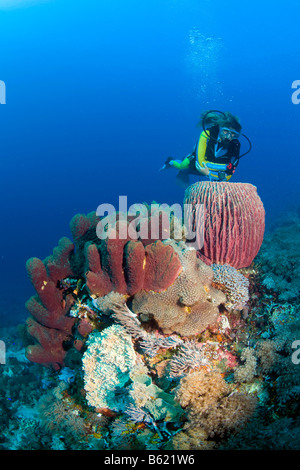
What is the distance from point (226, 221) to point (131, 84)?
132m

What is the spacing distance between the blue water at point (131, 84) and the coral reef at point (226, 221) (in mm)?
71043

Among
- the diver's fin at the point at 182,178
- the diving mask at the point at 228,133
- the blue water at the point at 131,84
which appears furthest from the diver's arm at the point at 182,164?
the blue water at the point at 131,84

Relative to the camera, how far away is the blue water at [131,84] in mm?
87438

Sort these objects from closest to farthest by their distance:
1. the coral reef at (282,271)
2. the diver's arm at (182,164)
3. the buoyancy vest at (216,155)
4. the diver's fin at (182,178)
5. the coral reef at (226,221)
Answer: the coral reef at (282,271) < the coral reef at (226,221) < the buoyancy vest at (216,155) < the diver's arm at (182,164) < the diver's fin at (182,178)

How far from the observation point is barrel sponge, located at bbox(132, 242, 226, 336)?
3.01 meters

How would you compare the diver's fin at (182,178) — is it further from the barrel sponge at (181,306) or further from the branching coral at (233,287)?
the barrel sponge at (181,306)

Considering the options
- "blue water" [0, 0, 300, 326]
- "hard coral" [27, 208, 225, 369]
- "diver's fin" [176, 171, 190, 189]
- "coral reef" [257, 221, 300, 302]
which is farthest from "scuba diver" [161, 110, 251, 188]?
"blue water" [0, 0, 300, 326]

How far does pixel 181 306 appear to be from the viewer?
3.16 m

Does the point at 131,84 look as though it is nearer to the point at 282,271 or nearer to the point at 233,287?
the point at 282,271

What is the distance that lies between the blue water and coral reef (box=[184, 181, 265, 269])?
233 ft

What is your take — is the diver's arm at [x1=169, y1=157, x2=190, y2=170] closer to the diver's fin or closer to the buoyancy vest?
the diver's fin

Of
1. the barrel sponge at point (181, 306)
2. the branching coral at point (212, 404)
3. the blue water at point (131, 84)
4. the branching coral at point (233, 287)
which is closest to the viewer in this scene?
the branching coral at point (212, 404)

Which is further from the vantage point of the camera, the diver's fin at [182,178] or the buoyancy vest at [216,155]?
the diver's fin at [182,178]
